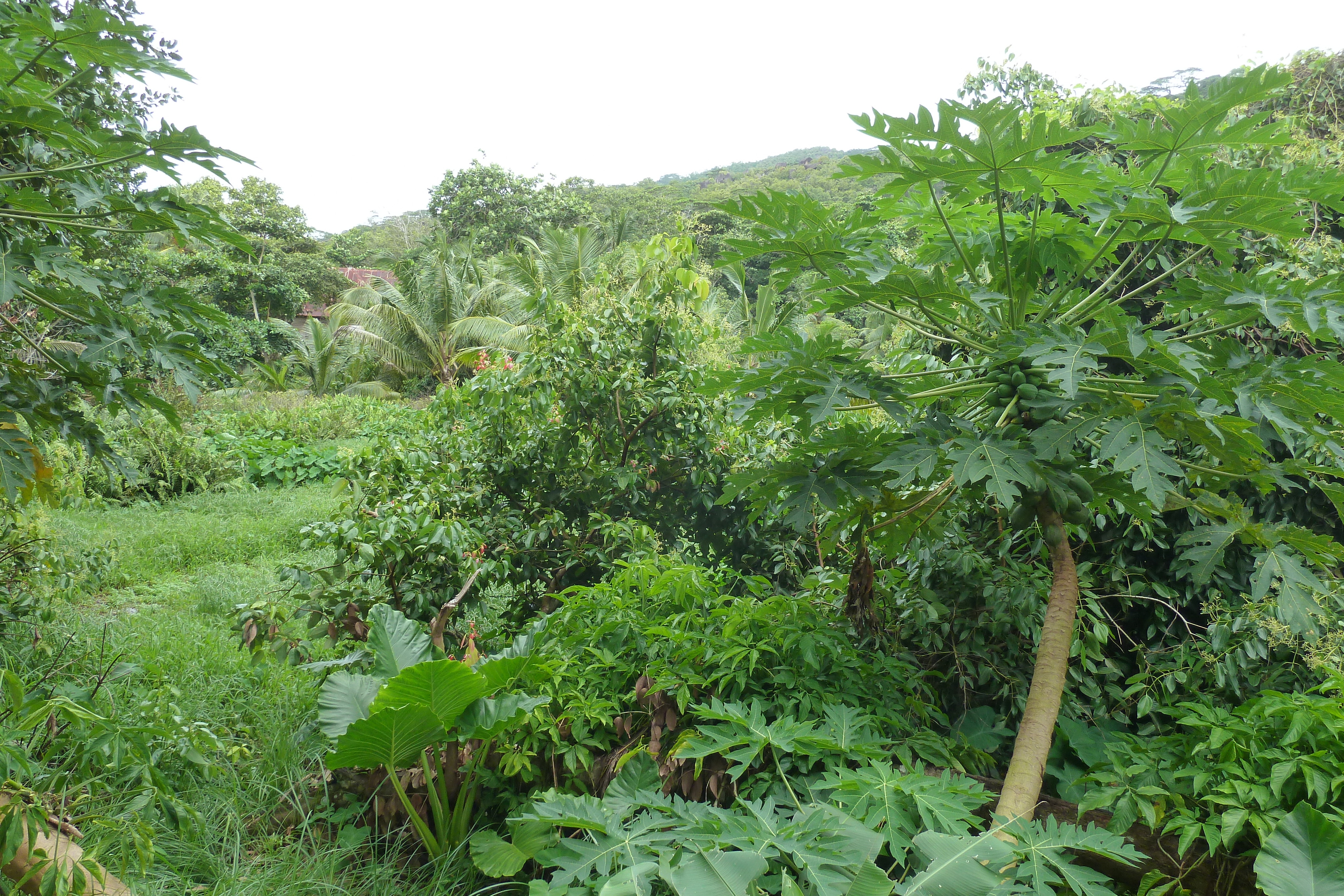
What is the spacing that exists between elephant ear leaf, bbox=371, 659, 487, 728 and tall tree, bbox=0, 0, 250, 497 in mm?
1142

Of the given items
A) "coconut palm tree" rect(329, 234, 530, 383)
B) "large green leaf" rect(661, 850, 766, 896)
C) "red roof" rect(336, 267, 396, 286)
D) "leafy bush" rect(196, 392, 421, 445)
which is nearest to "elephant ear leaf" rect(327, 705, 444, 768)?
"large green leaf" rect(661, 850, 766, 896)

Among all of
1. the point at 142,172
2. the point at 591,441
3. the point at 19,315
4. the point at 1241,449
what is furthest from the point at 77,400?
the point at 142,172

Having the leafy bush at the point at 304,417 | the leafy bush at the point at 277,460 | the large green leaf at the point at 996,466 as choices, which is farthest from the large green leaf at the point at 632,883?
the leafy bush at the point at 277,460

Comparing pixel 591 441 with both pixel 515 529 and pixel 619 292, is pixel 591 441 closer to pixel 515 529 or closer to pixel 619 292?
pixel 515 529

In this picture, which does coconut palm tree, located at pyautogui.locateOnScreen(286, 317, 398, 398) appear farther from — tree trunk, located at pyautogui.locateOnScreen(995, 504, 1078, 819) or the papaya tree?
tree trunk, located at pyautogui.locateOnScreen(995, 504, 1078, 819)

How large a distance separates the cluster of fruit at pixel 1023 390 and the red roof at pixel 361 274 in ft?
93.3

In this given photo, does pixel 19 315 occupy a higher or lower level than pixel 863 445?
higher

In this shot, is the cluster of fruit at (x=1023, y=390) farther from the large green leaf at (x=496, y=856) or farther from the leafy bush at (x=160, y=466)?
the leafy bush at (x=160, y=466)

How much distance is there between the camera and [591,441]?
14.2 ft

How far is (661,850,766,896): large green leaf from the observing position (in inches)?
57.1

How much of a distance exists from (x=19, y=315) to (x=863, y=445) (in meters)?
5.11

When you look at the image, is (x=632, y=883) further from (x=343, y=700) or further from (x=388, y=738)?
(x=343, y=700)

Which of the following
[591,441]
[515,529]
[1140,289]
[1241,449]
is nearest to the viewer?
[1241,449]

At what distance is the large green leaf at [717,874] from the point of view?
145 centimetres
